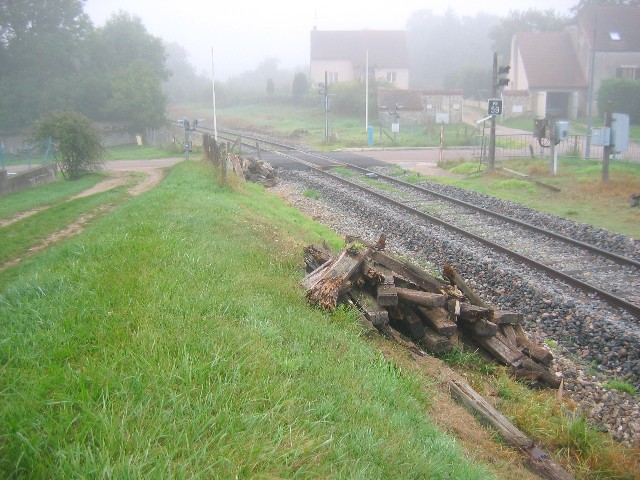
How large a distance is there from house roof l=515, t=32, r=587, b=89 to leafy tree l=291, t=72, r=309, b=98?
2941 cm

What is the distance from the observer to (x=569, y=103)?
6006 centimetres

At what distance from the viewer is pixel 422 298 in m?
7.32

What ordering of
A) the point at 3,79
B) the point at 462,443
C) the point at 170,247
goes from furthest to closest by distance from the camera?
1. the point at 3,79
2. the point at 170,247
3. the point at 462,443

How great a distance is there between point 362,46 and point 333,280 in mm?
86989

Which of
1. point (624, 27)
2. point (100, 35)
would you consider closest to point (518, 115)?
point (624, 27)

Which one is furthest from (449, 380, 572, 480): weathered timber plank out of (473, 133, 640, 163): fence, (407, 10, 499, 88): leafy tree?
(407, 10, 499, 88): leafy tree

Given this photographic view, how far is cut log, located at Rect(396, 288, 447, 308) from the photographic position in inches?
283

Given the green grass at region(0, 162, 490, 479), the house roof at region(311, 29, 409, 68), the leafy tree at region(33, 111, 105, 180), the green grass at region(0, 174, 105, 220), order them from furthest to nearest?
the house roof at region(311, 29, 409, 68)
the leafy tree at region(33, 111, 105, 180)
the green grass at region(0, 174, 105, 220)
the green grass at region(0, 162, 490, 479)

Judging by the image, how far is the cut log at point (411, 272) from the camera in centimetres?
792

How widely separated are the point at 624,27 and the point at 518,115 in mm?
12001

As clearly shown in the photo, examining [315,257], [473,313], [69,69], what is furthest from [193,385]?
[69,69]

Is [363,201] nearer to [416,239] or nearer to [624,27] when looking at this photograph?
[416,239]

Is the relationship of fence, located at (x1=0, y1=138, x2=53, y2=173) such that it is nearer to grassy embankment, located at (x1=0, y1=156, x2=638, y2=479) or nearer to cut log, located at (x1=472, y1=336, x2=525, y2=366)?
grassy embankment, located at (x1=0, y1=156, x2=638, y2=479)

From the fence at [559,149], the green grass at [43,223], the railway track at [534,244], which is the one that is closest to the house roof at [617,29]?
the fence at [559,149]
